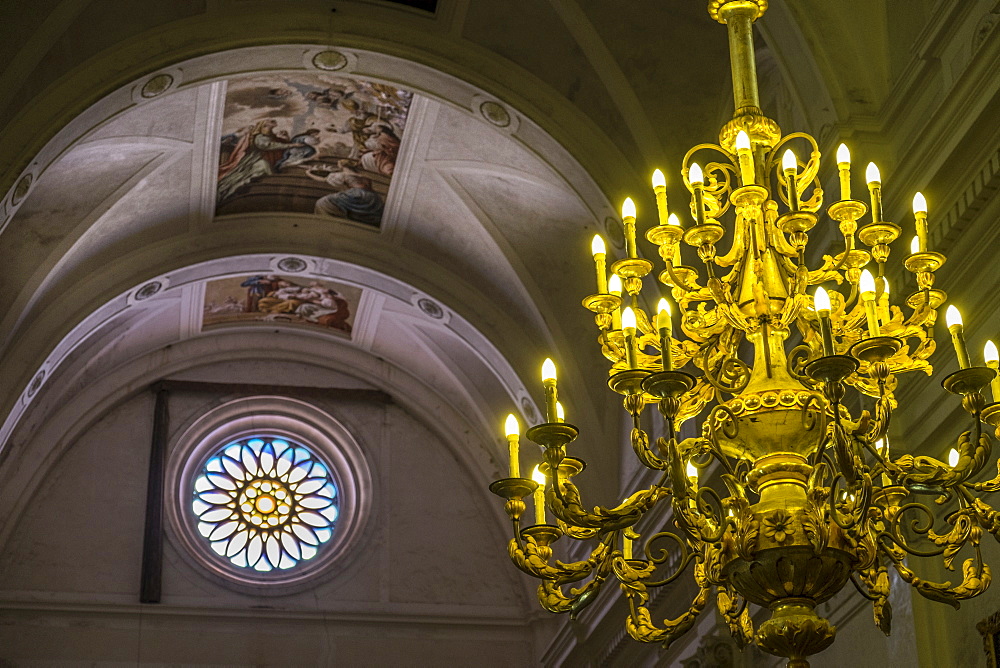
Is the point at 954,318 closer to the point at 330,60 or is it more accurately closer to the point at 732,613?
the point at 732,613

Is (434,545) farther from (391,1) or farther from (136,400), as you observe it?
(391,1)

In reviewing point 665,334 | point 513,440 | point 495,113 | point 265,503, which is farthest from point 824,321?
point 265,503

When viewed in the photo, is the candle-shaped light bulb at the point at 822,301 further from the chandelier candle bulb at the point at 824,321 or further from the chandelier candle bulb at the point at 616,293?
the chandelier candle bulb at the point at 616,293

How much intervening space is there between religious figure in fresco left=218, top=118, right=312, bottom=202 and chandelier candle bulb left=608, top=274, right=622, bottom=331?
7.74 metres

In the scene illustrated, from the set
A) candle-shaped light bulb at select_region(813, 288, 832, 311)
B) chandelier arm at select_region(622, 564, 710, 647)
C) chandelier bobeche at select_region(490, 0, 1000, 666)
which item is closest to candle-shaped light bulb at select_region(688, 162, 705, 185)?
chandelier bobeche at select_region(490, 0, 1000, 666)

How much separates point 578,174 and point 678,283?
19.9 ft

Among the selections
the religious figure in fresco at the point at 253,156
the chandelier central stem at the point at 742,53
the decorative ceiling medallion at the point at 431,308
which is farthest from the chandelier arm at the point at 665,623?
the decorative ceiling medallion at the point at 431,308

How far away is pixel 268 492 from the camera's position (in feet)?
55.5

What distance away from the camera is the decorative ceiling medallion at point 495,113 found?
11617mm

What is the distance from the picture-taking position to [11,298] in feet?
41.8

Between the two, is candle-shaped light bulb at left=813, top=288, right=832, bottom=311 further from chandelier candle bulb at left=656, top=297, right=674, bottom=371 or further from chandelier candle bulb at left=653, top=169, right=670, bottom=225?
chandelier candle bulb at left=653, top=169, right=670, bottom=225

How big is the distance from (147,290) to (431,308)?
296 cm

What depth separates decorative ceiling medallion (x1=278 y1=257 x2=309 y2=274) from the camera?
1476cm

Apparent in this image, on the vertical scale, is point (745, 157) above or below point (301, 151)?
below
